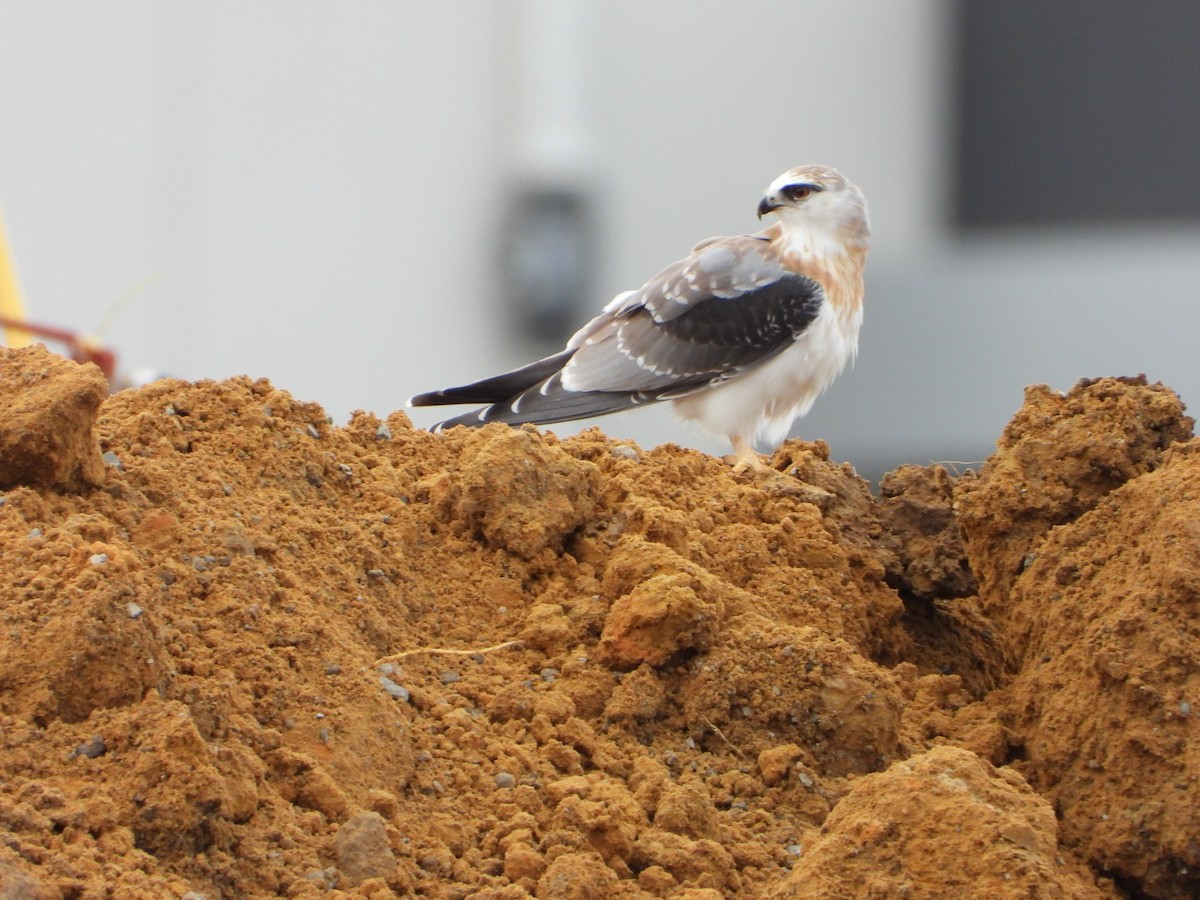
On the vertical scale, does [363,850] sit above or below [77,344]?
below

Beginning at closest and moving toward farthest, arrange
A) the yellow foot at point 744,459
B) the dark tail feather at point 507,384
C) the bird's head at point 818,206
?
the yellow foot at point 744,459, the dark tail feather at point 507,384, the bird's head at point 818,206

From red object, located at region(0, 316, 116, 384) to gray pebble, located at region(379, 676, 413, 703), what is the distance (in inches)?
85.9

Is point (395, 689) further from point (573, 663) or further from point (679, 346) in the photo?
point (679, 346)

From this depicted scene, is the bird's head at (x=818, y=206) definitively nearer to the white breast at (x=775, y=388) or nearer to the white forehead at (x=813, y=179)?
the white forehead at (x=813, y=179)

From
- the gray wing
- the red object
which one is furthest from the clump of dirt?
the gray wing

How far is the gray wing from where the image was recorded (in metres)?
6.14

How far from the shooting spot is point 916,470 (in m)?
4.27

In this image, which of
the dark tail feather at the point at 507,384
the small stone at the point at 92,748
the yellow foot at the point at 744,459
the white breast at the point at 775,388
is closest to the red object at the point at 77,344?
the dark tail feather at the point at 507,384

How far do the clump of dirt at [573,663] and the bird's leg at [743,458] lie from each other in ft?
0.22

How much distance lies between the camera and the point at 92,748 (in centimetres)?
246

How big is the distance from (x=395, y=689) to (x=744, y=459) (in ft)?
6.18

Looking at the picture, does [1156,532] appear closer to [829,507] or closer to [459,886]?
[829,507]

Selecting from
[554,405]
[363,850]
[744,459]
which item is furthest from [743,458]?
[363,850]

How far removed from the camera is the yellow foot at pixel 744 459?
419cm
